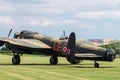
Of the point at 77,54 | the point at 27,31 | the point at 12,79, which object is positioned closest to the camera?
the point at 12,79

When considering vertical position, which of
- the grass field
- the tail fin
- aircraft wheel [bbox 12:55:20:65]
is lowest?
the grass field

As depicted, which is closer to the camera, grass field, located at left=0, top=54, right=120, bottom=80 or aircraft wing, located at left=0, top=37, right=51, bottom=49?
grass field, located at left=0, top=54, right=120, bottom=80

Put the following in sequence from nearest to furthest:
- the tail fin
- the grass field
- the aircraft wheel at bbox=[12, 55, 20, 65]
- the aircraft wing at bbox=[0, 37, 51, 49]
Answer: the grass field
the tail fin
the aircraft wing at bbox=[0, 37, 51, 49]
the aircraft wheel at bbox=[12, 55, 20, 65]

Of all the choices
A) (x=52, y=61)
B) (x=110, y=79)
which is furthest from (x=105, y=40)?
(x=110, y=79)

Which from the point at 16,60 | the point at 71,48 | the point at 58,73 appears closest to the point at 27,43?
the point at 16,60

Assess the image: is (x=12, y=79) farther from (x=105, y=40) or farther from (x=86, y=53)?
(x=105, y=40)

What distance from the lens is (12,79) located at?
2494 cm

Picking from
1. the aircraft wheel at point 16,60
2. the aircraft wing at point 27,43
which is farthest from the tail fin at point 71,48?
the aircraft wheel at point 16,60

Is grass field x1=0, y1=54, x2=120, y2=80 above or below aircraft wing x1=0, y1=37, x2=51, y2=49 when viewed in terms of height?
below

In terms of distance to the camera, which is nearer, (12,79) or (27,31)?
(12,79)

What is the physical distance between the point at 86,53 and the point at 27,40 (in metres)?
9.76

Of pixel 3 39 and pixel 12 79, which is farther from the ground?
pixel 3 39

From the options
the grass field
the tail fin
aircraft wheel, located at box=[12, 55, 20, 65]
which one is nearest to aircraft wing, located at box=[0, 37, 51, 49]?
aircraft wheel, located at box=[12, 55, 20, 65]

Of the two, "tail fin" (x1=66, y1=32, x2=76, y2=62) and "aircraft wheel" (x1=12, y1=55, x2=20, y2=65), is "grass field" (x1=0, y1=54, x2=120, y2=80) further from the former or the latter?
"aircraft wheel" (x1=12, y1=55, x2=20, y2=65)
